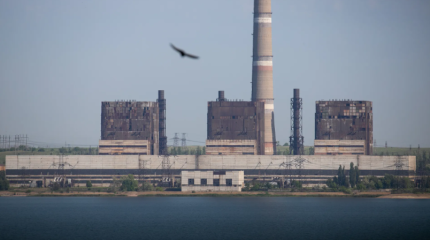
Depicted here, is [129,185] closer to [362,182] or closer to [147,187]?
[147,187]

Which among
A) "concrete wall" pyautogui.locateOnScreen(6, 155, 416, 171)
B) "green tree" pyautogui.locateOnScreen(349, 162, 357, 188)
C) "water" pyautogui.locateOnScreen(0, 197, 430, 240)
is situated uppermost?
"concrete wall" pyautogui.locateOnScreen(6, 155, 416, 171)

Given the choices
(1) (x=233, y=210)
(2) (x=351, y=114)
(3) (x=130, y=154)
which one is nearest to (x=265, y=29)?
(2) (x=351, y=114)

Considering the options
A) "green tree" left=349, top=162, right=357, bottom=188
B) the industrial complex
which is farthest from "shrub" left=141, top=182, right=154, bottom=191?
"green tree" left=349, top=162, right=357, bottom=188

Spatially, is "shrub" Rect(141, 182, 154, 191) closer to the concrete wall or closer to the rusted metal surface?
the concrete wall

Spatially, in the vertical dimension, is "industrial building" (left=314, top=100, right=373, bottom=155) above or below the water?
above

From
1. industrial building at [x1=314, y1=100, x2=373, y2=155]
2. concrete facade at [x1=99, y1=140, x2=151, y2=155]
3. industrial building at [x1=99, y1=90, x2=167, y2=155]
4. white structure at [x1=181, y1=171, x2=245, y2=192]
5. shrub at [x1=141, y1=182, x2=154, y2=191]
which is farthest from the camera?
industrial building at [x1=99, y1=90, x2=167, y2=155]

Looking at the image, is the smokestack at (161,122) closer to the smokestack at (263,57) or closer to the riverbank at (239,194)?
the smokestack at (263,57)
